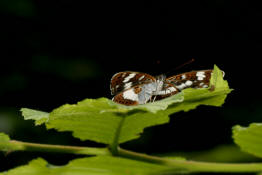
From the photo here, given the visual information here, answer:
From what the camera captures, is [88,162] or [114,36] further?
[114,36]

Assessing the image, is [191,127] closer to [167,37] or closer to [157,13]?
[167,37]

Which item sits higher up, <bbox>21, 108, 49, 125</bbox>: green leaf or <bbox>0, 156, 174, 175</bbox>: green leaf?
<bbox>21, 108, 49, 125</bbox>: green leaf

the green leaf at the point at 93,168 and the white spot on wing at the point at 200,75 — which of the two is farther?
the white spot on wing at the point at 200,75

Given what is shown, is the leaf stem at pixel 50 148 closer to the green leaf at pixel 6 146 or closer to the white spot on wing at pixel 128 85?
the green leaf at pixel 6 146

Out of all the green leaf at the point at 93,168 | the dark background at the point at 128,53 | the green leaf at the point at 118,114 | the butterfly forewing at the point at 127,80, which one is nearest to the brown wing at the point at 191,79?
the butterfly forewing at the point at 127,80

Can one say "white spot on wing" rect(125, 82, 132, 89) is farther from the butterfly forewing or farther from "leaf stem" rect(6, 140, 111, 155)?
"leaf stem" rect(6, 140, 111, 155)

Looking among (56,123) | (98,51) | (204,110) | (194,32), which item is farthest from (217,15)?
(56,123)

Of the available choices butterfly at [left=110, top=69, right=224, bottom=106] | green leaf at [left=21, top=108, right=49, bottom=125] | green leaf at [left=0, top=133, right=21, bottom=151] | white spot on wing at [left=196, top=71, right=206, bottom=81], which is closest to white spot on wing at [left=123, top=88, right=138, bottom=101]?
butterfly at [left=110, top=69, right=224, bottom=106]
